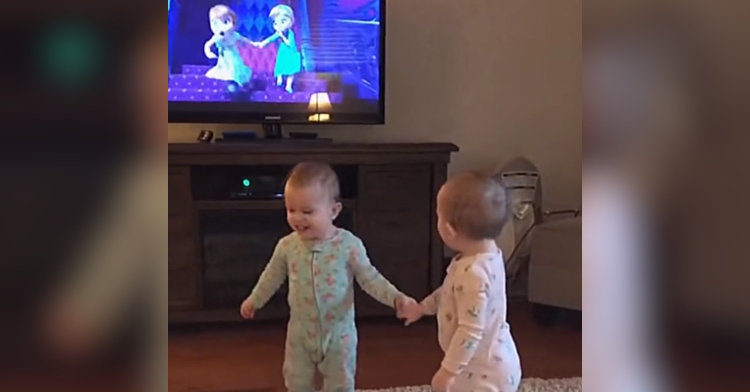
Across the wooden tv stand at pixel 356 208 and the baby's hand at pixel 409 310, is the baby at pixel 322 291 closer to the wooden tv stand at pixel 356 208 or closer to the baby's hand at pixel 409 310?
the baby's hand at pixel 409 310

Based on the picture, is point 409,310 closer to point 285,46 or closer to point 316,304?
point 316,304

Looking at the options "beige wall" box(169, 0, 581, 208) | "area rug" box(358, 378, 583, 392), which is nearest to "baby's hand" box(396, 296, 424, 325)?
"area rug" box(358, 378, 583, 392)

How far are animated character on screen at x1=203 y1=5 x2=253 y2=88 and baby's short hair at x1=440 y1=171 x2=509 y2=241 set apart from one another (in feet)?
4.98

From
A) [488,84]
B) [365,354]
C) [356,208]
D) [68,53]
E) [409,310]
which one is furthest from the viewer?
[488,84]

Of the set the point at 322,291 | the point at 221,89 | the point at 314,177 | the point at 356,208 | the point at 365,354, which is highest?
the point at 221,89

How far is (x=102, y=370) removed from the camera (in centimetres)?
30

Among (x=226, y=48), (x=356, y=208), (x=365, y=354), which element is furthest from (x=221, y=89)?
(x=365, y=354)

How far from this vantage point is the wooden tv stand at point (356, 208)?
263 cm

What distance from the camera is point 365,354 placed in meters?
2.41

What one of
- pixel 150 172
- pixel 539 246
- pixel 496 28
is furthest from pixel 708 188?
pixel 496 28

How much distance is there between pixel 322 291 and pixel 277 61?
4.38ft

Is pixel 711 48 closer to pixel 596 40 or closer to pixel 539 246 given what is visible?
pixel 596 40

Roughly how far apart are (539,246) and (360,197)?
2.03 feet

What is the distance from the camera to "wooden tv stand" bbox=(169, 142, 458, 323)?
8.63 feet
